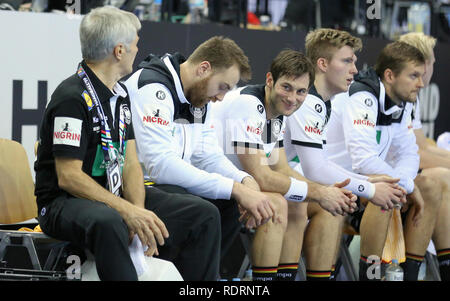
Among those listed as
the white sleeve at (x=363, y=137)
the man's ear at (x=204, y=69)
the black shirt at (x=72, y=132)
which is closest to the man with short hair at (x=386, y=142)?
the white sleeve at (x=363, y=137)

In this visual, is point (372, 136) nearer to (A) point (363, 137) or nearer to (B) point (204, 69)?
(A) point (363, 137)

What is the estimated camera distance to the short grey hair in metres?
2.91

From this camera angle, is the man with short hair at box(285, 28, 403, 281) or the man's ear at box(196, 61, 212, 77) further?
the man with short hair at box(285, 28, 403, 281)

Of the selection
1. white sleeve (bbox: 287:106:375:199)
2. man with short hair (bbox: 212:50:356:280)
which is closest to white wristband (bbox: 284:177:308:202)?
man with short hair (bbox: 212:50:356:280)

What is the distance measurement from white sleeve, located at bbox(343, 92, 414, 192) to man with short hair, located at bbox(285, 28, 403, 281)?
0.17m

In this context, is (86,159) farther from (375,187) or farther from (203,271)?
(375,187)

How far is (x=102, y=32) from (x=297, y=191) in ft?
4.59

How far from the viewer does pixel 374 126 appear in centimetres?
446

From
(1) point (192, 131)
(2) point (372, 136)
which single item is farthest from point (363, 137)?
(1) point (192, 131)

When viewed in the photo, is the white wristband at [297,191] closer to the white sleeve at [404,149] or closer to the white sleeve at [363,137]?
the white sleeve at [363,137]

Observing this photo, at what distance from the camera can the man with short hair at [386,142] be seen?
4387 millimetres

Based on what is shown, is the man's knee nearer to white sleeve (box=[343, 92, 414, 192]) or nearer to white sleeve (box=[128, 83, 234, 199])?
white sleeve (box=[343, 92, 414, 192])
